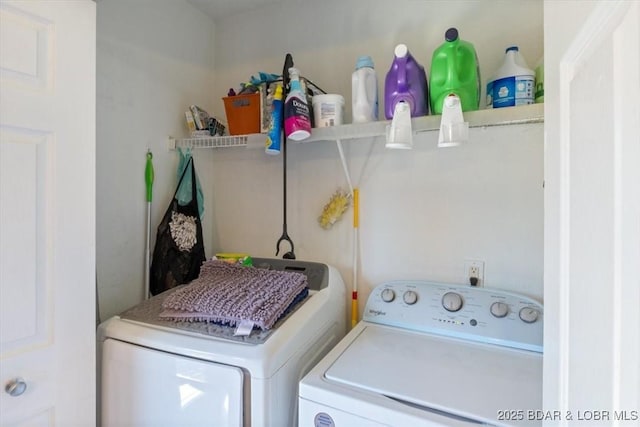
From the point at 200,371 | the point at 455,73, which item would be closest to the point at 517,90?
the point at 455,73

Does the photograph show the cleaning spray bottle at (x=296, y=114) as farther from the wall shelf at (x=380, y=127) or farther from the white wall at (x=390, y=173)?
the white wall at (x=390, y=173)

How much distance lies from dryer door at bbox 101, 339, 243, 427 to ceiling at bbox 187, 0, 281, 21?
1.70 metres

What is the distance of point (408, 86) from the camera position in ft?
4.28

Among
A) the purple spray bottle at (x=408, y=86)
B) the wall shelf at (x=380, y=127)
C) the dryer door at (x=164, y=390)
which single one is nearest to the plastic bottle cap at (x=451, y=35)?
the purple spray bottle at (x=408, y=86)

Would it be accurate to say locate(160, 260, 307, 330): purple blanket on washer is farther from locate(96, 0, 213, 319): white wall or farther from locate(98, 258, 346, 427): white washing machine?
locate(96, 0, 213, 319): white wall

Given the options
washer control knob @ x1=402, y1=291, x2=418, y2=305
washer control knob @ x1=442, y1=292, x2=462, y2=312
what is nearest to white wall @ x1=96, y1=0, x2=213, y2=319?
washer control knob @ x1=402, y1=291, x2=418, y2=305

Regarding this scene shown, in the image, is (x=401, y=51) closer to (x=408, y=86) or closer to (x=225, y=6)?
(x=408, y=86)

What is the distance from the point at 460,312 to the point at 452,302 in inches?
1.9

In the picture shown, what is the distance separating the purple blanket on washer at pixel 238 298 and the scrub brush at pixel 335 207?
402 millimetres

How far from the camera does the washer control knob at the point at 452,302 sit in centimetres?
136
